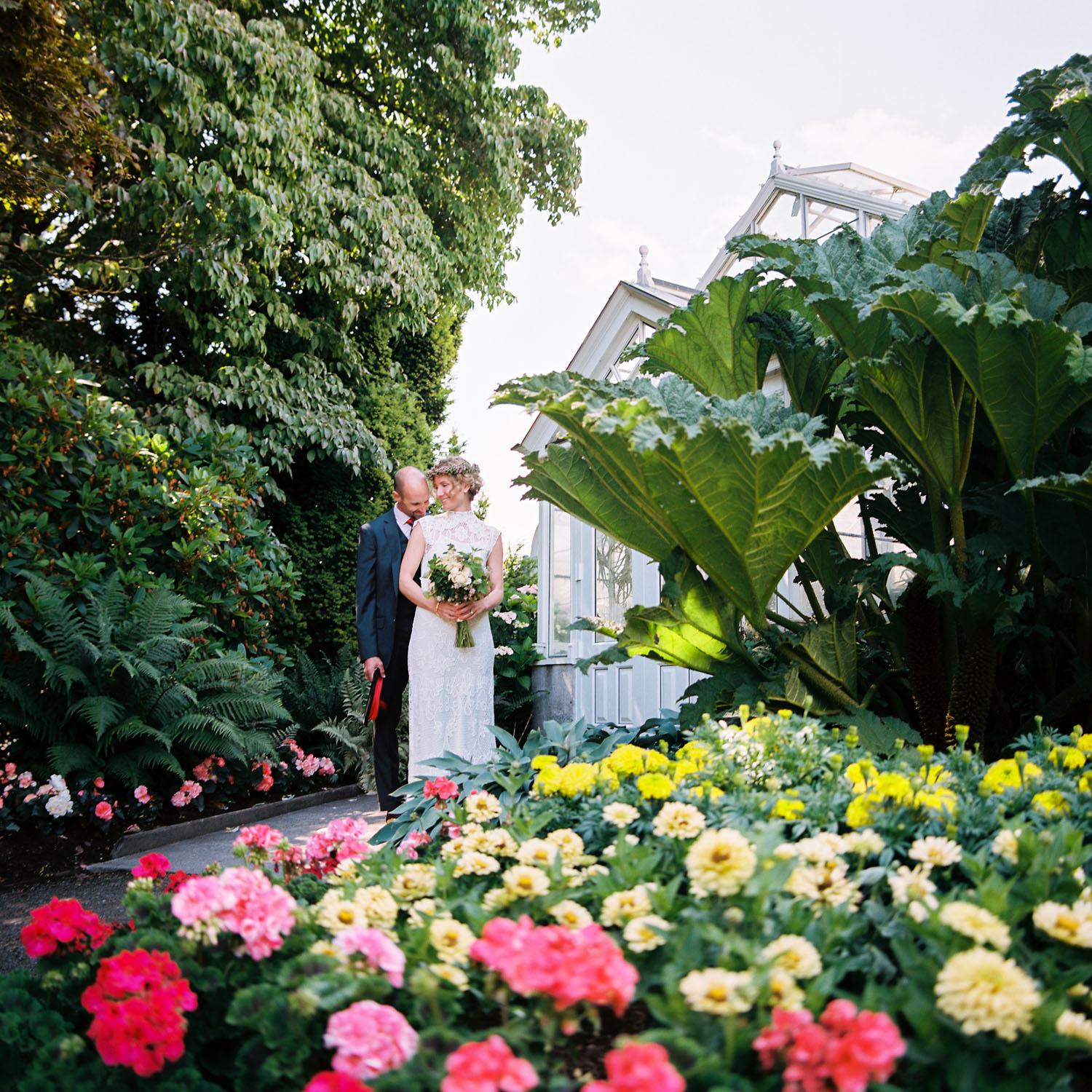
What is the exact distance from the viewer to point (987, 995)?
0.91 m

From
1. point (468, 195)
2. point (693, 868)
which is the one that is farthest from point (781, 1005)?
point (468, 195)

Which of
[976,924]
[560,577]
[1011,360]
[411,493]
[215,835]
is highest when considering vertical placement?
[1011,360]

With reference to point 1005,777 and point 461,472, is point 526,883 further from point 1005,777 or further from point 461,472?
point 461,472

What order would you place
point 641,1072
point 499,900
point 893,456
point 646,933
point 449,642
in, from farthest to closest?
1. point 449,642
2. point 893,456
3. point 499,900
4. point 646,933
5. point 641,1072

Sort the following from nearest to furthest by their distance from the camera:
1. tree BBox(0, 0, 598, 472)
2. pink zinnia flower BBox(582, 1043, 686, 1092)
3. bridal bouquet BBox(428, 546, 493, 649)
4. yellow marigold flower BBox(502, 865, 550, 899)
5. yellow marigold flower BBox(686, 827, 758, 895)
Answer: pink zinnia flower BBox(582, 1043, 686, 1092)
yellow marigold flower BBox(686, 827, 758, 895)
yellow marigold flower BBox(502, 865, 550, 899)
bridal bouquet BBox(428, 546, 493, 649)
tree BBox(0, 0, 598, 472)

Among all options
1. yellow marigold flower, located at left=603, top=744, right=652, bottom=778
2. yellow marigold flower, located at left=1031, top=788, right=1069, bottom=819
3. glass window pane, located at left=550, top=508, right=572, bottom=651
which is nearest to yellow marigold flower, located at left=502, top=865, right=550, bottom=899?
yellow marigold flower, located at left=603, top=744, right=652, bottom=778

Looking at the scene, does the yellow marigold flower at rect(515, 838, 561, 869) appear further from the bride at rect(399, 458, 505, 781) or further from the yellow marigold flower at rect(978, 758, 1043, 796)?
the bride at rect(399, 458, 505, 781)

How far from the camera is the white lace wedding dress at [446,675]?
14.3 ft

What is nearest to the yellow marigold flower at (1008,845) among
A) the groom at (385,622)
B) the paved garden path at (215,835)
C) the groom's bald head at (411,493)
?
the paved garden path at (215,835)

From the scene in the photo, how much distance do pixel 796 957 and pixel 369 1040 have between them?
0.51m

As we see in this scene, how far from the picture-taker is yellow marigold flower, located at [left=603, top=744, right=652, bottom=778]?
185 cm

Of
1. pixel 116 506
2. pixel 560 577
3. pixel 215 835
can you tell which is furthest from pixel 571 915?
pixel 560 577

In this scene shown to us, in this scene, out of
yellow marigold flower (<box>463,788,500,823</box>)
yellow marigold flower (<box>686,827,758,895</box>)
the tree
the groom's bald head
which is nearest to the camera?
yellow marigold flower (<box>686,827,758,895</box>)

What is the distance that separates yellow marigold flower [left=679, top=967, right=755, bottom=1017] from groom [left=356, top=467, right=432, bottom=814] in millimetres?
4199
